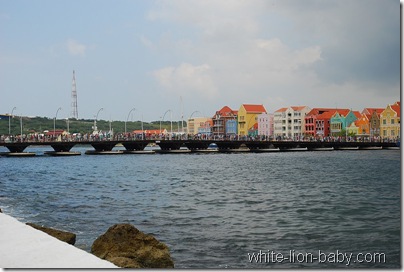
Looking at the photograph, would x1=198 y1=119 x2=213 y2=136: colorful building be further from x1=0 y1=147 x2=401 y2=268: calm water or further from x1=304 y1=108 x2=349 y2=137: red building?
x1=0 y1=147 x2=401 y2=268: calm water

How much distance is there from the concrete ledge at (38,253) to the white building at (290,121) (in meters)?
101

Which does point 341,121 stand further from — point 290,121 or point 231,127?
point 231,127

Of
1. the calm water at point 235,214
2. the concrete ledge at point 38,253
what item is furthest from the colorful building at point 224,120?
the concrete ledge at point 38,253

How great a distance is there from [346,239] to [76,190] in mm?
18788

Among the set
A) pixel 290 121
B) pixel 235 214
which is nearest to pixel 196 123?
pixel 290 121

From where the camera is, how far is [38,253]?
668 cm

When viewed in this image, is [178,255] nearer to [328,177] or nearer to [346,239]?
[346,239]

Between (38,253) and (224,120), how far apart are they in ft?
388

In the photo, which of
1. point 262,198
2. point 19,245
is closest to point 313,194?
point 262,198

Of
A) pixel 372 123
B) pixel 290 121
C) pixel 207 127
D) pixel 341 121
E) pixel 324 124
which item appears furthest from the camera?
pixel 207 127

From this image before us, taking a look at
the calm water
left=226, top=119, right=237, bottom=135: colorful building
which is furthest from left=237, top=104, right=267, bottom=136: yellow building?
the calm water

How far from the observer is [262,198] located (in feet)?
74.4

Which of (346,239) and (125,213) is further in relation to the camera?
(125,213)

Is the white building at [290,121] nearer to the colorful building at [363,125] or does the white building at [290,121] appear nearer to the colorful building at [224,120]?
the colorful building at [224,120]
